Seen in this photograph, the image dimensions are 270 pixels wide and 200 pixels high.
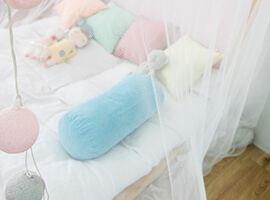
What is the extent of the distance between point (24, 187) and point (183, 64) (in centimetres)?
56

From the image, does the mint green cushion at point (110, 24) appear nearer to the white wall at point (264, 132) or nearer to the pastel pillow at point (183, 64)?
the pastel pillow at point (183, 64)

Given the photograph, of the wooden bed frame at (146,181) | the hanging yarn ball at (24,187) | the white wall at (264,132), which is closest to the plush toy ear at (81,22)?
the hanging yarn ball at (24,187)

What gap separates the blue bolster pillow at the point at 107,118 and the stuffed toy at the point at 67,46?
0.20m

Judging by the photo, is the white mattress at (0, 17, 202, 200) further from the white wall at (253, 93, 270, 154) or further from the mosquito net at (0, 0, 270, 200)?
the white wall at (253, 93, 270, 154)

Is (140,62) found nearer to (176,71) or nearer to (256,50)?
(176,71)

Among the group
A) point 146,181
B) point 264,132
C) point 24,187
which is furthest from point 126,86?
point 264,132

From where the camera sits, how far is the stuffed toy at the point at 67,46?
772 mm

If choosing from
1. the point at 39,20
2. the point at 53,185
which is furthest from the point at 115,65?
the point at 53,185

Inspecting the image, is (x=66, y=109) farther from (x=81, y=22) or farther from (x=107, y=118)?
(x=81, y=22)

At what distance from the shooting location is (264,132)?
5.52 ft

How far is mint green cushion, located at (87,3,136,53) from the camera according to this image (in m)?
0.74

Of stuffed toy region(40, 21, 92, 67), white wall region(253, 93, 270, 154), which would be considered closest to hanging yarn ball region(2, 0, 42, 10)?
stuffed toy region(40, 21, 92, 67)

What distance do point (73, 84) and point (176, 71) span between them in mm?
487

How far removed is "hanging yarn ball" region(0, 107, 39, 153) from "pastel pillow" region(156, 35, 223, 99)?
0.45 meters
